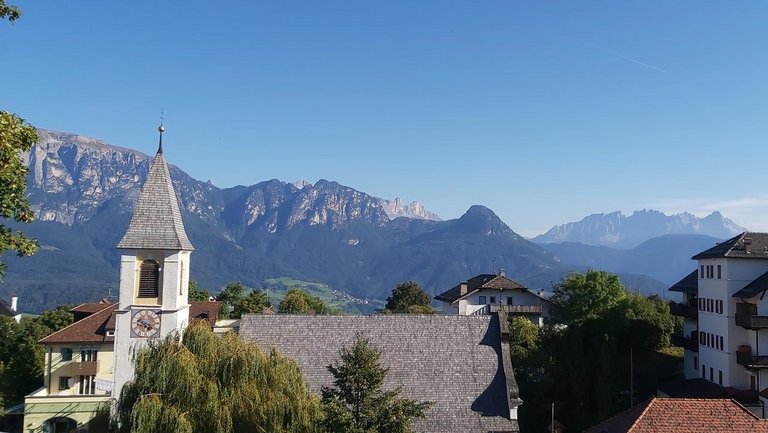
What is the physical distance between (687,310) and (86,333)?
169ft

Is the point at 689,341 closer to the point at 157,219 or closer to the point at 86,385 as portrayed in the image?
the point at 157,219

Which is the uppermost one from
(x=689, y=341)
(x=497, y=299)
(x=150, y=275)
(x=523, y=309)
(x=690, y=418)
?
(x=150, y=275)

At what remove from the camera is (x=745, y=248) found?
48438 millimetres

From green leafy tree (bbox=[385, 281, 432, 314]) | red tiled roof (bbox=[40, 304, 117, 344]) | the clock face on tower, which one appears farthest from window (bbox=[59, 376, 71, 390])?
green leafy tree (bbox=[385, 281, 432, 314])

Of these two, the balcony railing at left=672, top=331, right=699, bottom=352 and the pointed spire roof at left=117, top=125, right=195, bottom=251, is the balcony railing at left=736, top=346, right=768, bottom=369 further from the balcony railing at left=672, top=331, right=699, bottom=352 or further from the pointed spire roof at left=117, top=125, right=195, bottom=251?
the pointed spire roof at left=117, top=125, right=195, bottom=251

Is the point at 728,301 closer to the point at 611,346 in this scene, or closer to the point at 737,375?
the point at 737,375

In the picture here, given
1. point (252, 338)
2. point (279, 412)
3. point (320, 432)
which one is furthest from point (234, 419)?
point (252, 338)

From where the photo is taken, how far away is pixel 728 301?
1880 inches

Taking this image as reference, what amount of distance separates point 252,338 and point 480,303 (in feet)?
161

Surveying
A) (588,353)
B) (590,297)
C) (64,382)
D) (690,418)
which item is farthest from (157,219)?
(590,297)

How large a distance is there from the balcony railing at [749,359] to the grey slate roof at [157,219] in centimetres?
3946

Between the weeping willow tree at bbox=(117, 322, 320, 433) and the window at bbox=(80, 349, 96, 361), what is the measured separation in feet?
73.5

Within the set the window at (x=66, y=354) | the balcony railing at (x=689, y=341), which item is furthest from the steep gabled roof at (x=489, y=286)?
the window at (x=66, y=354)

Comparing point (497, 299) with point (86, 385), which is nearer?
point (86, 385)
